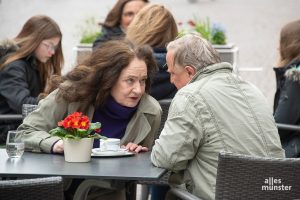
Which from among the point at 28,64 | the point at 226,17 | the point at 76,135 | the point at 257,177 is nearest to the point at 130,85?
the point at 76,135


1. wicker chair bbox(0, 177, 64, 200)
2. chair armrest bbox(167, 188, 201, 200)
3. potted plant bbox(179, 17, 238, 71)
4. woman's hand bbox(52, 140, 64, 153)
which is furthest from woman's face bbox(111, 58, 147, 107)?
potted plant bbox(179, 17, 238, 71)

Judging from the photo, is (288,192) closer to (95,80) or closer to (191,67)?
(191,67)

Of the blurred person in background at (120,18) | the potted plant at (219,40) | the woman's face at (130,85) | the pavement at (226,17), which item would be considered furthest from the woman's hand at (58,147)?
the pavement at (226,17)

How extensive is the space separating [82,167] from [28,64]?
2.31 m

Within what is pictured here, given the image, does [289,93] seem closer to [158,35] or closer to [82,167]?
[158,35]

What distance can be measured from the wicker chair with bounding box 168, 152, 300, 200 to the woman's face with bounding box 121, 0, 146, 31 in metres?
4.02

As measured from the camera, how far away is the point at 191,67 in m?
4.37

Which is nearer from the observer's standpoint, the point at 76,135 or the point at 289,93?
the point at 76,135

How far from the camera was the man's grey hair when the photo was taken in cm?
435

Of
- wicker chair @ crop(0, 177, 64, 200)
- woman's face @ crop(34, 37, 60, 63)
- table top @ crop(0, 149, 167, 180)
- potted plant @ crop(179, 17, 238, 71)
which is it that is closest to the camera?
wicker chair @ crop(0, 177, 64, 200)

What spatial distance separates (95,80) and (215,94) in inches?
33.7

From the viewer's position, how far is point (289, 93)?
5.68m

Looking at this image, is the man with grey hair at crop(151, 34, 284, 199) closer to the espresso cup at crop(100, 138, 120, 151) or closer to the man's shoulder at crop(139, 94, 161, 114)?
the espresso cup at crop(100, 138, 120, 151)

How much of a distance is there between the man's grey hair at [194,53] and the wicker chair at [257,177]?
751mm
